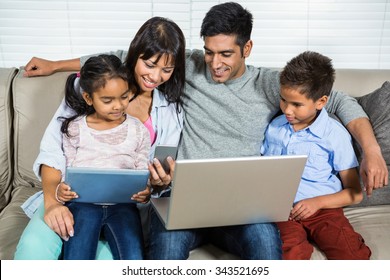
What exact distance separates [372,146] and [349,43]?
3.58 ft

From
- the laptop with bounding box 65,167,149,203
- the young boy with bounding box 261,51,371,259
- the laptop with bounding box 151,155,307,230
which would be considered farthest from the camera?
the young boy with bounding box 261,51,371,259

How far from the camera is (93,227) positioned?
5.06ft

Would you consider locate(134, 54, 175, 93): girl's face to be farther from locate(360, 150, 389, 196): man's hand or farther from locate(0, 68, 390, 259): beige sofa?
locate(360, 150, 389, 196): man's hand

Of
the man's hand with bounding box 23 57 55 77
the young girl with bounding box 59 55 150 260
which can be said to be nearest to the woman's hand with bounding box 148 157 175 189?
the young girl with bounding box 59 55 150 260

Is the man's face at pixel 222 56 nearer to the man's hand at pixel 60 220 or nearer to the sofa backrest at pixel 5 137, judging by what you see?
the man's hand at pixel 60 220

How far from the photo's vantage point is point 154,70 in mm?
1666

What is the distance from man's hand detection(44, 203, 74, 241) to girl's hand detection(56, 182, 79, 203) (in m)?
0.03

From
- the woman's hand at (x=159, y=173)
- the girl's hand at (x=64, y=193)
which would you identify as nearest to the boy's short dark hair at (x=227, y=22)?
the woman's hand at (x=159, y=173)

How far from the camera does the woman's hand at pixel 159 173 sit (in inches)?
60.8

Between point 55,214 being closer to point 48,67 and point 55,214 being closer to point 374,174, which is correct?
point 48,67

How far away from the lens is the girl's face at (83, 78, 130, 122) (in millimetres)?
1588

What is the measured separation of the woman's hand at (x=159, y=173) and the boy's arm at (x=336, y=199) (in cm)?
45

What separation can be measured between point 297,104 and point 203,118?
0.35m

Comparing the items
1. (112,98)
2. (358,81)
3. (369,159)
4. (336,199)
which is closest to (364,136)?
(369,159)
